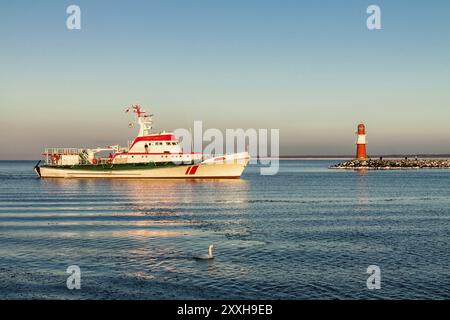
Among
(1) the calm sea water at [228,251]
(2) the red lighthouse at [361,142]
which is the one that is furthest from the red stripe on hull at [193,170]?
(2) the red lighthouse at [361,142]

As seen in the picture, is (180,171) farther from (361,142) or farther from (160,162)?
(361,142)

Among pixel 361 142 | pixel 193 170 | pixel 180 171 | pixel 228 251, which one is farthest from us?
pixel 361 142

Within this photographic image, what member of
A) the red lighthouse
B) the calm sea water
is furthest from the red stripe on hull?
the red lighthouse

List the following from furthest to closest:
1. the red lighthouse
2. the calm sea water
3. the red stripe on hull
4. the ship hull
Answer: the red lighthouse → the red stripe on hull → the ship hull → the calm sea water

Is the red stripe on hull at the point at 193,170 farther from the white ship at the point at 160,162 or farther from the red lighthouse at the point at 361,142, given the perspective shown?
the red lighthouse at the point at 361,142

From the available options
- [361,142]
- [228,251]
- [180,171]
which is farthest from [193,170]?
[361,142]

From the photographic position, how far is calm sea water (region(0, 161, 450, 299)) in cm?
1579

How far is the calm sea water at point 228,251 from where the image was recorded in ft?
51.8

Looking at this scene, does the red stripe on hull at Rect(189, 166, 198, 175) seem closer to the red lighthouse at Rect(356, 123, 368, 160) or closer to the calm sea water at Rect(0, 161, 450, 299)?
the calm sea water at Rect(0, 161, 450, 299)

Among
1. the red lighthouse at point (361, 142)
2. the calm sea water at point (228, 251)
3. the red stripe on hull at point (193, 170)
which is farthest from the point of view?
the red lighthouse at point (361, 142)

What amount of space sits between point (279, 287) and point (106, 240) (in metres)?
12.3

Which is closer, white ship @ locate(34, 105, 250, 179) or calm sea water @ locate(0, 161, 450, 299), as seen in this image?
calm sea water @ locate(0, 161, 450, 299)

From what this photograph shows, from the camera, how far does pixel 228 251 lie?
71.6ft

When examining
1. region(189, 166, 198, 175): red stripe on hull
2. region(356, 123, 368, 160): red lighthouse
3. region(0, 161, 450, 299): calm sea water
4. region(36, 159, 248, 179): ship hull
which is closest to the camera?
region(0, 161, 450, 299): calm sea water
